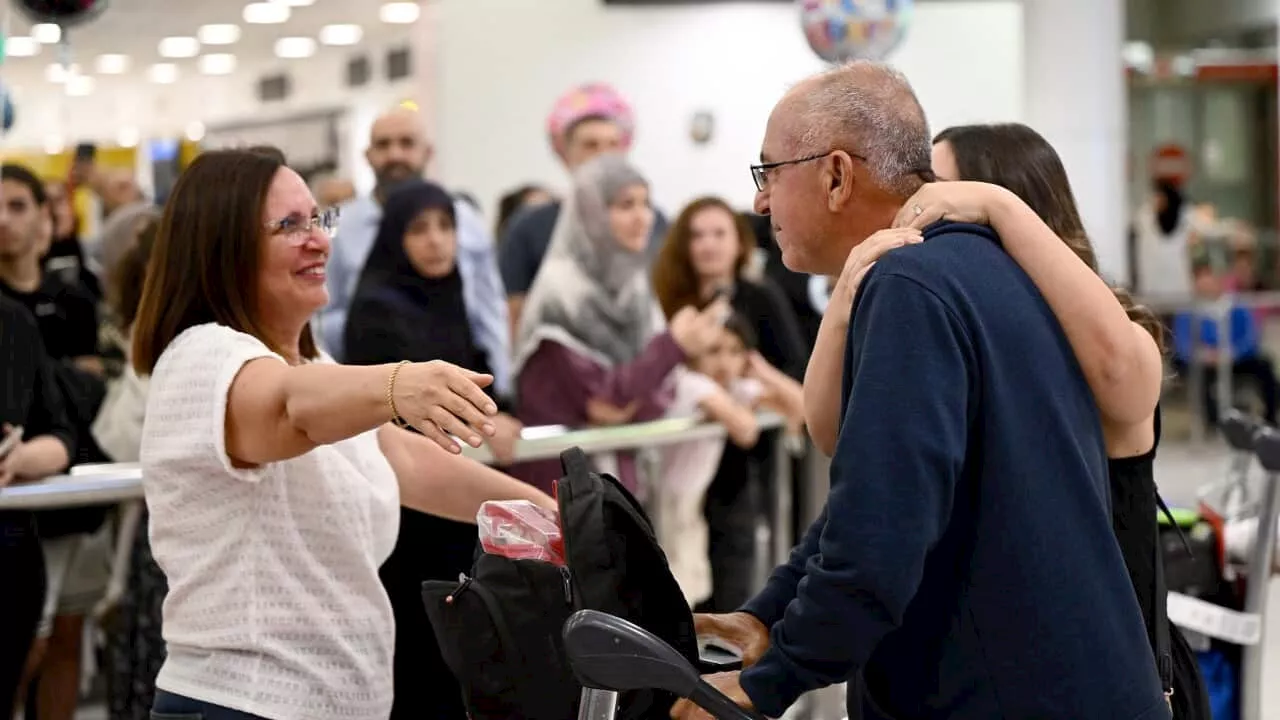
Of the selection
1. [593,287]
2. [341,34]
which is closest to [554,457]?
[593,287]

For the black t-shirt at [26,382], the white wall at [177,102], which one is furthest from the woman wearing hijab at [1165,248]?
the black t-shirt at [26,382]

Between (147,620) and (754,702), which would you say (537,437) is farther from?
(754,702)

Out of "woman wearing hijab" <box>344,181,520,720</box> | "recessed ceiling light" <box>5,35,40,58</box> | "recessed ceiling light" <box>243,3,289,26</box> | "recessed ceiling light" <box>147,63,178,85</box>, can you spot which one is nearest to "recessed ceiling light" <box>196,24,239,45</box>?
"recessed ceiling light" <box>243,3,289,26</box>

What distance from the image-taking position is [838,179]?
1981mm

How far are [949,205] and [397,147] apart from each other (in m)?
3.65

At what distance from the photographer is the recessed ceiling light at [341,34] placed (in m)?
17.0

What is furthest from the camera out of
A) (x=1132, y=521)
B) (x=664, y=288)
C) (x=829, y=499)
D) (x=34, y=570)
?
(x=664, y=288)

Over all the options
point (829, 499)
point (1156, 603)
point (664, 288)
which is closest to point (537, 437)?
point (664, 288)

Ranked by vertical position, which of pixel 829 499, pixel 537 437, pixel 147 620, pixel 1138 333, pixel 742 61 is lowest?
pixel 147 620

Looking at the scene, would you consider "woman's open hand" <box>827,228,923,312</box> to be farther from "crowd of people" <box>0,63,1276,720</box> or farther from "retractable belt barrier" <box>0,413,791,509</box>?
"retractable belt barrier" <box>0,413,791,509</box>

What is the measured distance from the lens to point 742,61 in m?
11.2

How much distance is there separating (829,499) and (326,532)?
33.8 inches

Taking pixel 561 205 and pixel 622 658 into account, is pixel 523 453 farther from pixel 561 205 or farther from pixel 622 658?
pixel 622 658

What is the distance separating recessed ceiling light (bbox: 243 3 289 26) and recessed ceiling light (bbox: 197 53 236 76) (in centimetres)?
312
